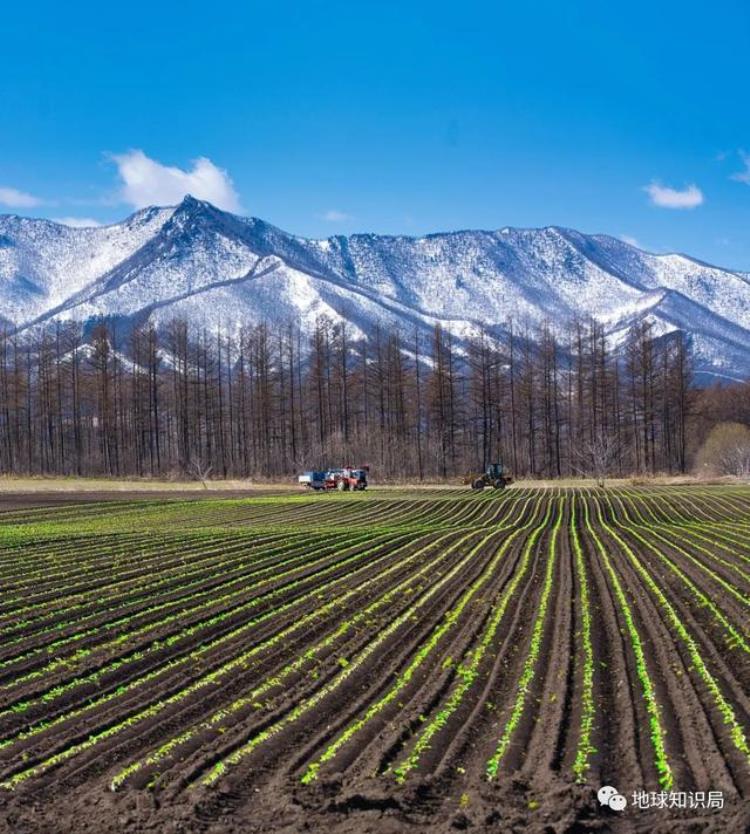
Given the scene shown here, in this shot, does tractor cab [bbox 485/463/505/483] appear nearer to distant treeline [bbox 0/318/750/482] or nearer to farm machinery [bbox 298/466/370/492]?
farm machinery [bbox 298/466/370/492]

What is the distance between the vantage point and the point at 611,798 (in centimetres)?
770

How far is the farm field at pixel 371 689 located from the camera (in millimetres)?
7836

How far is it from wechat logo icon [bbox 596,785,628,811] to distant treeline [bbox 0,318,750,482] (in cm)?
6871

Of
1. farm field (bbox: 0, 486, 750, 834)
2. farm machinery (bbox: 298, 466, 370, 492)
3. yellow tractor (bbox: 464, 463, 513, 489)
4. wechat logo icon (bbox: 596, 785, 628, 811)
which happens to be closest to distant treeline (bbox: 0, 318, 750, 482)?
yellow tractor (bbox: 464, 463, 513, 489)

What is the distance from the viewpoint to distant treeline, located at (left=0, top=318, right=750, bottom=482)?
7919 centimetres

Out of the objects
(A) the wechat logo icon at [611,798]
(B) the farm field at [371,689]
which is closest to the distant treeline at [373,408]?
(B) the farm field at [371,689]

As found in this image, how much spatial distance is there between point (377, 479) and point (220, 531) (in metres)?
45.2

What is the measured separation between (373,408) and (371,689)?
74.6 m

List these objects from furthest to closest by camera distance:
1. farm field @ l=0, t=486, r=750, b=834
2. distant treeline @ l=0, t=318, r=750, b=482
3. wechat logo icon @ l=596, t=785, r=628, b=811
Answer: distant treeline @ l=0, t=318, r=750, b=482 < farm field @ l=0, t=486, r=750, b=834 < wechat logo icon @ l=596, t=785, r=628, b=811

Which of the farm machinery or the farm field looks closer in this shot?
the farm field

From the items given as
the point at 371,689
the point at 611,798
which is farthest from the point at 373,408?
the point at 611,798

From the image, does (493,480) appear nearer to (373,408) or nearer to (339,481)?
Answer: (339,481)

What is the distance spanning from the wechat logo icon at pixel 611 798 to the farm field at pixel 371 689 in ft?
0.27

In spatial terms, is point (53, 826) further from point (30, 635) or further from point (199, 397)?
point (199, 397)
